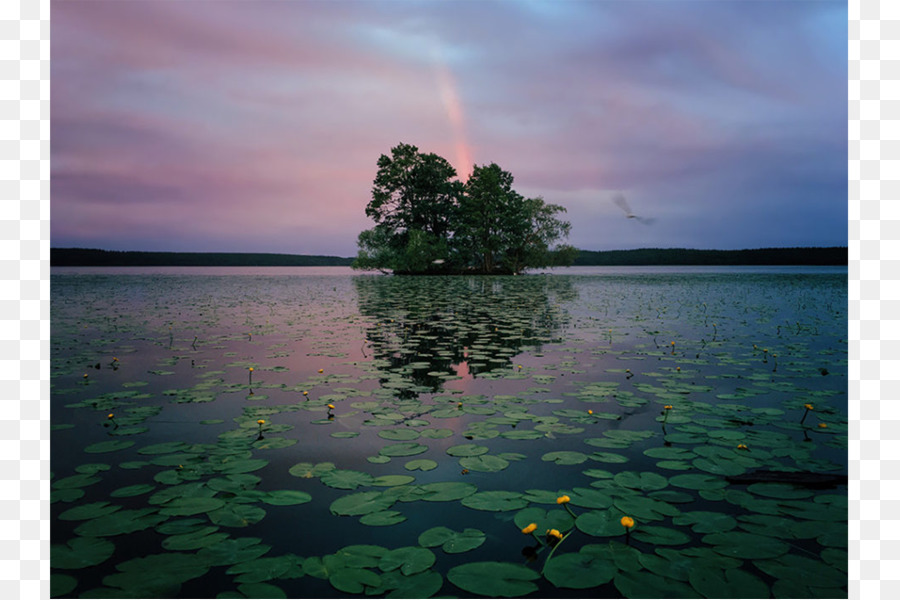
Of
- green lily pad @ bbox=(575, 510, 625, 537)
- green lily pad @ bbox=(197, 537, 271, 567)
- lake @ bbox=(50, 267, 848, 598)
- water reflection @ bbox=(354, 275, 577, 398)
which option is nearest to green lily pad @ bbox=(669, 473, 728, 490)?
lake @ bbox=(50, 267, 848, 598)

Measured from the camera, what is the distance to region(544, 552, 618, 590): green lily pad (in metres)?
1.77

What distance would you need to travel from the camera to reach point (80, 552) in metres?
1.97

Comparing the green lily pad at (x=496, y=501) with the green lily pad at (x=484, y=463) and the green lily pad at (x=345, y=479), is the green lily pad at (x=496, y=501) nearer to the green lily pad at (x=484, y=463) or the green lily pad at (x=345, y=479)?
the green lily pad at (x=484, y=463)

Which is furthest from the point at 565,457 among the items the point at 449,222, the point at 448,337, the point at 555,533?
the point at 449,222

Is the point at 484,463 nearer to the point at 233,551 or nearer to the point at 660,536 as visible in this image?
the point at 660,536

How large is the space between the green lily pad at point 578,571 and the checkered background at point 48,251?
152cm

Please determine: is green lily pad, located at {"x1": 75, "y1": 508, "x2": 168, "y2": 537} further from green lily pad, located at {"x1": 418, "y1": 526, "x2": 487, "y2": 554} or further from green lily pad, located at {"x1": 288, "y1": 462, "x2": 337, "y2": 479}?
green lily pad, located at {"x1": 418, "y1": 526, "x2": 487, "y2": 554}

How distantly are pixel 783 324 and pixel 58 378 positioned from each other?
40.8 feet

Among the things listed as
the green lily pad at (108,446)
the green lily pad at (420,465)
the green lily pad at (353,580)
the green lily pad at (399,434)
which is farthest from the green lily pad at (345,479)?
the green lily pad at (108,446)

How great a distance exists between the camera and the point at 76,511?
7.64ft

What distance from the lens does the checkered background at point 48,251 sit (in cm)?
252

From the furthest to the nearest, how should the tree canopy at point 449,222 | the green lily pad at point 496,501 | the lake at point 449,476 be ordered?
the tree canopy at point 449,222 < the green lily pad at point 496,501 < the lake at point 449,476
